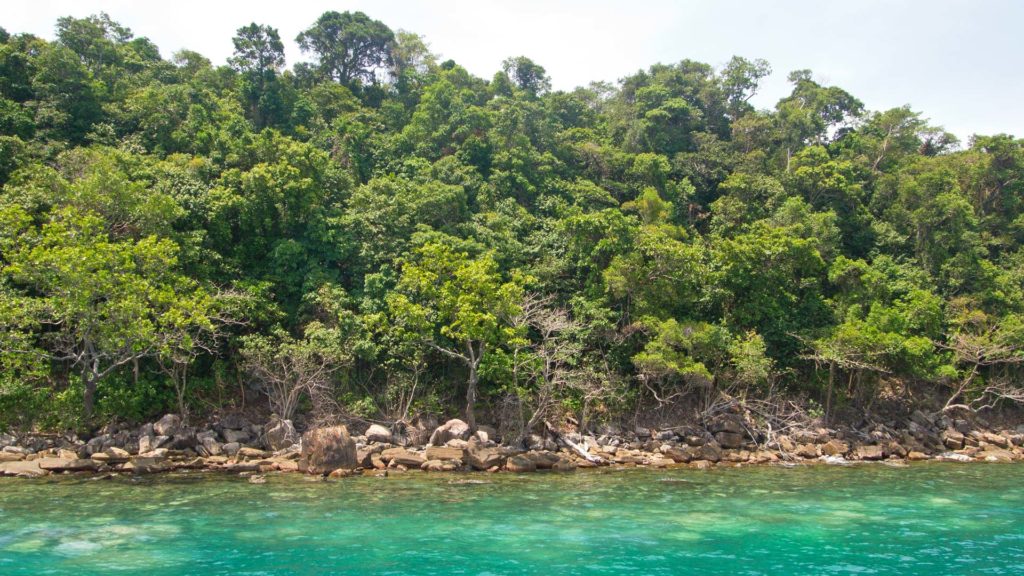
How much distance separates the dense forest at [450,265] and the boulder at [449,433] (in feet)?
2.63

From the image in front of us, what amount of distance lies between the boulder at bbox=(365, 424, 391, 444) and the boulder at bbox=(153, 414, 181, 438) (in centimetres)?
657

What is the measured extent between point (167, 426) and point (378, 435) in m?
7.21

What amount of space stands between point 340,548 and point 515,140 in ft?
101

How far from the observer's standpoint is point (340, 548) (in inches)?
543

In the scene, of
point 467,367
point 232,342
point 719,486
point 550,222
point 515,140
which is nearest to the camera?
point 719,486

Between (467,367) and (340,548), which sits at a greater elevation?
(467,367)

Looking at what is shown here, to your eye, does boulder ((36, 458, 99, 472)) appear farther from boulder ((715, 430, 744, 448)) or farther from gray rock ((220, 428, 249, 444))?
boulder ((715, 430, 744, 448))

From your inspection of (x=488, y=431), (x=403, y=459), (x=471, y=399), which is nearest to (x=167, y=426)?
(x=403, y=459)

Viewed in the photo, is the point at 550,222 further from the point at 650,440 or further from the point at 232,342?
the point at 232,342

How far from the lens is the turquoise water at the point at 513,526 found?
42.5 feet

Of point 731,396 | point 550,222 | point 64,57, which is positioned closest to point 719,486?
point 731,396

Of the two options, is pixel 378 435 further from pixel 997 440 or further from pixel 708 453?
pixel 997 440

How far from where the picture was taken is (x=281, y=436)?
23.9 meters

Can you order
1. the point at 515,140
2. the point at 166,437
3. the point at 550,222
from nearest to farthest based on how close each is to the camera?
A: the point at 166,437 → the point at 550,222 → the point at 515,140
